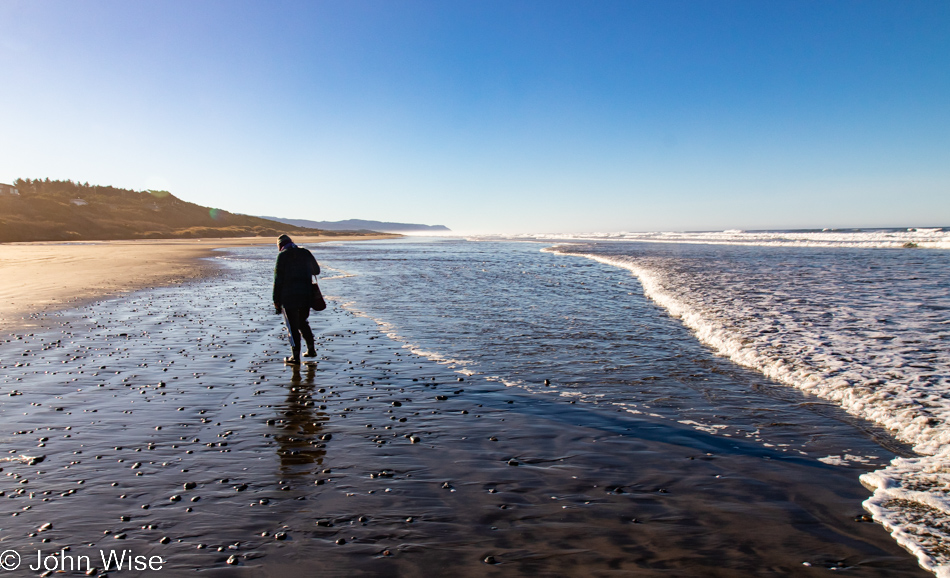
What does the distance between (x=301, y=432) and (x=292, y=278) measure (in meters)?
4.73

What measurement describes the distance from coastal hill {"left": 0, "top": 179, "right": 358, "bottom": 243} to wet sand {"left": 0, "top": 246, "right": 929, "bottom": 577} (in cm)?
8808

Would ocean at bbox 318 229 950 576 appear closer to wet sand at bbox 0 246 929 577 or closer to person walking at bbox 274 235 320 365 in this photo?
wet sand at bbox 0 246 929 577

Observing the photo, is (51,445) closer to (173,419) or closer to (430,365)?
(173,419)

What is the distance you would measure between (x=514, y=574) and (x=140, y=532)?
126 inches

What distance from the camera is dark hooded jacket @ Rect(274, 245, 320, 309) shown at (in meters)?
10.5

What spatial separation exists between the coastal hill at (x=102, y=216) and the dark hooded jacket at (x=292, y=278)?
85.5 meters

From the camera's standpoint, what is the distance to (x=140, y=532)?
A: 4293mm

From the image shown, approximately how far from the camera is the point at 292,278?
34.6 feet

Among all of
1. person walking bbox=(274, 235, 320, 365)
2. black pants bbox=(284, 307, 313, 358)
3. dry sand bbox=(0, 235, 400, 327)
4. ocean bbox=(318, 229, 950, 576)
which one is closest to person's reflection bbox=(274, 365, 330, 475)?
black pants bbox=(284, 307, 313, 358)

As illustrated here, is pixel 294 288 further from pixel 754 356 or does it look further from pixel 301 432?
pixel 754 356

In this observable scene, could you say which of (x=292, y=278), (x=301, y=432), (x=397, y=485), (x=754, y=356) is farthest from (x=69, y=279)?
(x=754, y=356)

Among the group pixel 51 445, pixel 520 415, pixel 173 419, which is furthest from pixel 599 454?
pixel 51 445

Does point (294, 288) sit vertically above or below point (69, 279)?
above

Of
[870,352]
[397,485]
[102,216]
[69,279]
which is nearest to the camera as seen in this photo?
[397,485]
